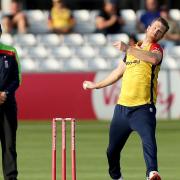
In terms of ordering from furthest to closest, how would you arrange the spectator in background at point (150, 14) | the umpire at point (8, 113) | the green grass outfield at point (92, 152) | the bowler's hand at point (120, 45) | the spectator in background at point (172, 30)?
the spectator in background at point (172, 30)
the spectator in background at point (150, 14)
the green grass outfield at point (92, 152)
the umpire at point (8, 113)
the bowler's hand at point (120, 45)

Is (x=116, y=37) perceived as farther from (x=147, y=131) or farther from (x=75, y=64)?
(x=147, y=131)

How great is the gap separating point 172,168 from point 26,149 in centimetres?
336

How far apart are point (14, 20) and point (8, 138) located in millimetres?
13098

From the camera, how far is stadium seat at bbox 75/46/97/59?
22.3 metres

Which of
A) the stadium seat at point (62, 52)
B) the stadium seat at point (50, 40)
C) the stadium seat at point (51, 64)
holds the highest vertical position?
the stadium seat at point (50, 40)

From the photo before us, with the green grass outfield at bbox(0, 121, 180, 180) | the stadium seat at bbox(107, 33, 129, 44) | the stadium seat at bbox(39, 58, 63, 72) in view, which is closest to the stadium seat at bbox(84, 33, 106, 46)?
the stadium seat at bbox(107, 33, 129, 44)

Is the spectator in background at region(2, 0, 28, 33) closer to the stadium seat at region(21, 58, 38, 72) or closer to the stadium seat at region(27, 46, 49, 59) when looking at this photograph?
the stadium seat at region(27, 46, 49, 59)

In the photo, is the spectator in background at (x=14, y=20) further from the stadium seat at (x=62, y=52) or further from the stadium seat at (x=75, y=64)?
the stadium seat at (x=75, y=64)

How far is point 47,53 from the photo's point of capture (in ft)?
73.7

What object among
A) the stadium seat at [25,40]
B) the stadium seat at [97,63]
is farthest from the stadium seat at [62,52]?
the stadium seat at [97,63]

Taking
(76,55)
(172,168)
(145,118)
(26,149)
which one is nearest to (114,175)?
(145,118)

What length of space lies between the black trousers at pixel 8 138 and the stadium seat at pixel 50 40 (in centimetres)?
1277

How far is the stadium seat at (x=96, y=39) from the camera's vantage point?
2264 cm

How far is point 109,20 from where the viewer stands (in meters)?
22.6
